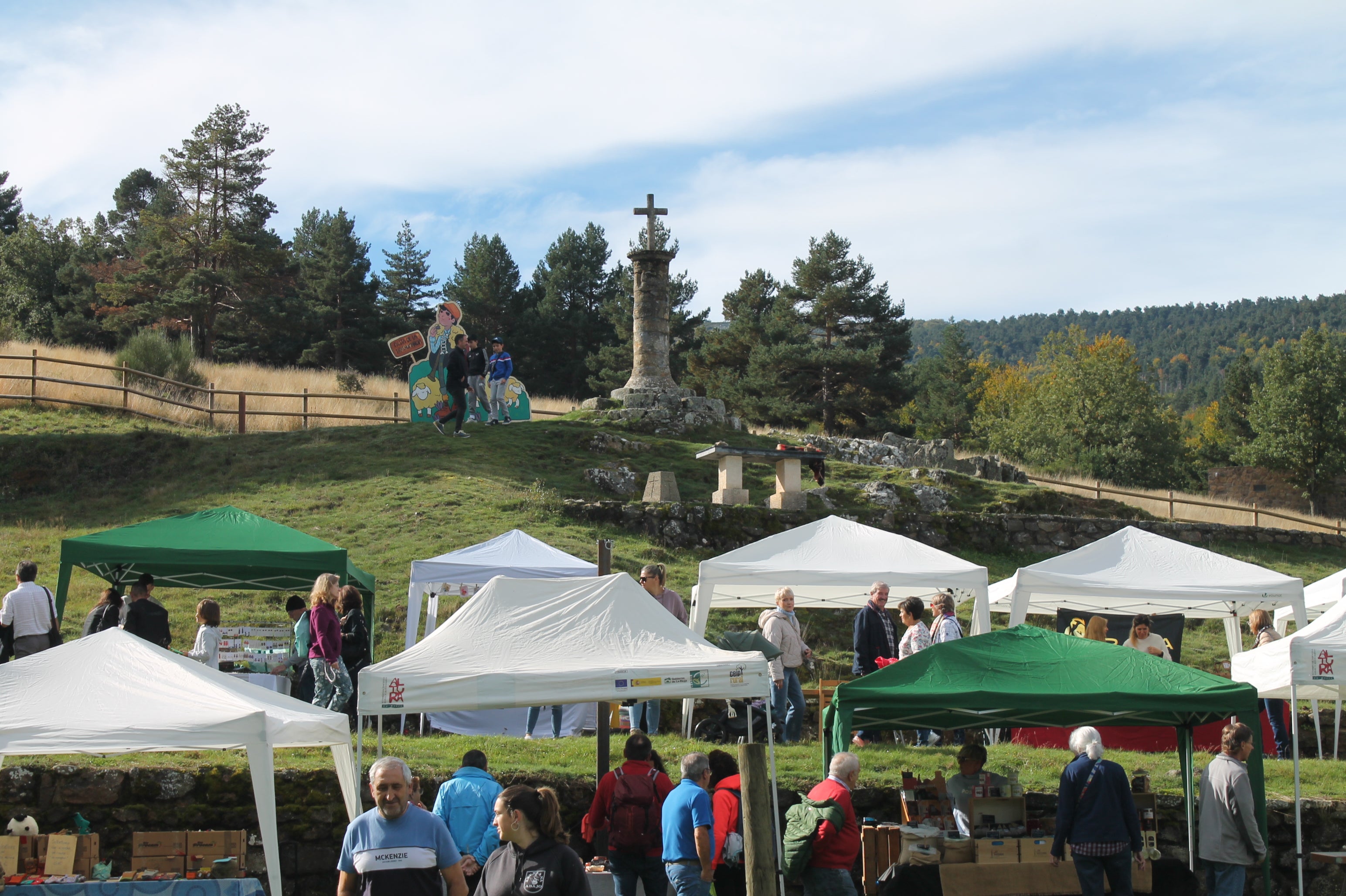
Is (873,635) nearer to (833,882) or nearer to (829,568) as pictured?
(829,568)

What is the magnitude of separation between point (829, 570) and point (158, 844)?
23.2 feet

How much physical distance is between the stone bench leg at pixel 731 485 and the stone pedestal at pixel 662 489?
0.79 meters

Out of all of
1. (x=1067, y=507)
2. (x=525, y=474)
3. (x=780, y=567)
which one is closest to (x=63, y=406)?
(x=525, y=474)

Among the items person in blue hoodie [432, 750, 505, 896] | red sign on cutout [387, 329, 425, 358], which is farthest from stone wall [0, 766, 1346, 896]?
red sign on cutout [387, 329, 425, 358]

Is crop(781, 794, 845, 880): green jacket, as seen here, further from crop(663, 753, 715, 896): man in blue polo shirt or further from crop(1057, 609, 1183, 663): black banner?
crop(1057, 609, 1183, 663): black banner

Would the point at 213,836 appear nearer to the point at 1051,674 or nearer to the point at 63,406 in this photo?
the point at 1051,674

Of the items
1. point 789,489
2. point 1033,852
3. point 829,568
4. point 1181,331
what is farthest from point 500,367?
point 1181,331

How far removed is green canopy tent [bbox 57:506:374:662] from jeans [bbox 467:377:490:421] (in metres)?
14.4

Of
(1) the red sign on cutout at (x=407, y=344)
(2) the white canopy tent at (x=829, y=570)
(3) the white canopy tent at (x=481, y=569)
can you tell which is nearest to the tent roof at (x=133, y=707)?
(3) the white canopy tent at (x=481, y=569)

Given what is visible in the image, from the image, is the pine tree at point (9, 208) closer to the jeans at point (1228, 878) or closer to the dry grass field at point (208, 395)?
the dry grass field at point (208, 395)

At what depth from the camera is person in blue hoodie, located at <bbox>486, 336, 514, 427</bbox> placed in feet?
91.1

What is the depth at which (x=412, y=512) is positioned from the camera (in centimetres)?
2000

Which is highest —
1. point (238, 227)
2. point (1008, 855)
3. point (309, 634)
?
point (238, 227)

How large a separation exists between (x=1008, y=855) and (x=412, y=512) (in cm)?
1374
